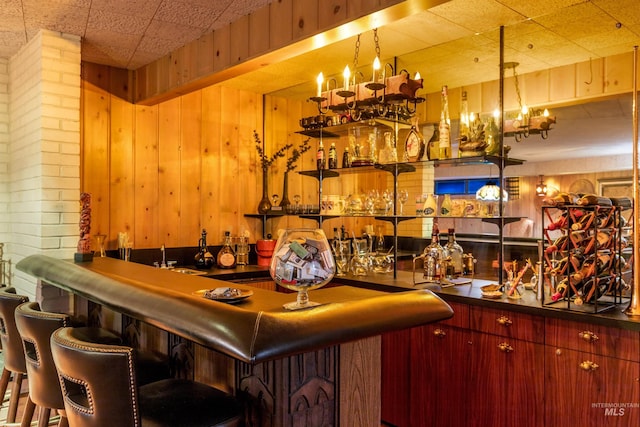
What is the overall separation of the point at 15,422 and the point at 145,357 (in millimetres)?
1194

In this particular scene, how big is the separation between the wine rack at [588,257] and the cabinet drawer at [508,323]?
12cm

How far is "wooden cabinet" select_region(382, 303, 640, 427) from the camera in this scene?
2.06 meters

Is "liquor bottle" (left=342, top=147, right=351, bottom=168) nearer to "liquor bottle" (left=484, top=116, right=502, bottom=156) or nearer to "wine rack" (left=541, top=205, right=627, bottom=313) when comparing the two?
"liquor bottle" (left=484, top=116, right=502, bottom=156)

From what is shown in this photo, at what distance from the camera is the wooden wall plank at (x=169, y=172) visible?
403 centimetres

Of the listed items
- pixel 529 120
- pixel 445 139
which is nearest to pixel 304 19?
pixel 445 139

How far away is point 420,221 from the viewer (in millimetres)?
4535

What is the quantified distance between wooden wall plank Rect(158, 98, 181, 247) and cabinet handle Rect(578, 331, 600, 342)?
3.07 metres

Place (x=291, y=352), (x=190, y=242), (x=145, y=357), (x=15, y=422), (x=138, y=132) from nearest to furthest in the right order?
(x=291, y=352), (x=145, y=357), (x=15, y=422), (x=138, y=132), (x=190, y=242)

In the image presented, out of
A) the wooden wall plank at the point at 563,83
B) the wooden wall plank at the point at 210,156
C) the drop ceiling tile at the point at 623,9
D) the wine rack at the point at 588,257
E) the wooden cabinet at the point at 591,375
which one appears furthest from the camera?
the wooden wall plank at the point at 210,156

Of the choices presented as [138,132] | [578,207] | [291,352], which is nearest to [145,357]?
[291,352]

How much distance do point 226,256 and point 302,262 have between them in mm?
2634

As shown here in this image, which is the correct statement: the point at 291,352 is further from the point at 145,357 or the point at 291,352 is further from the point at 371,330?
the point at 145,357

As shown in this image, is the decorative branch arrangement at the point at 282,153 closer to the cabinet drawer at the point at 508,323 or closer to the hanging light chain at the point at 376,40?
the hanging light chain at the point at 376,40

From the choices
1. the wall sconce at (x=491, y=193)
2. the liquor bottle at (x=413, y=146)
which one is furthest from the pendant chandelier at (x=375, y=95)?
the wall sconce at (x=491, y=193)
